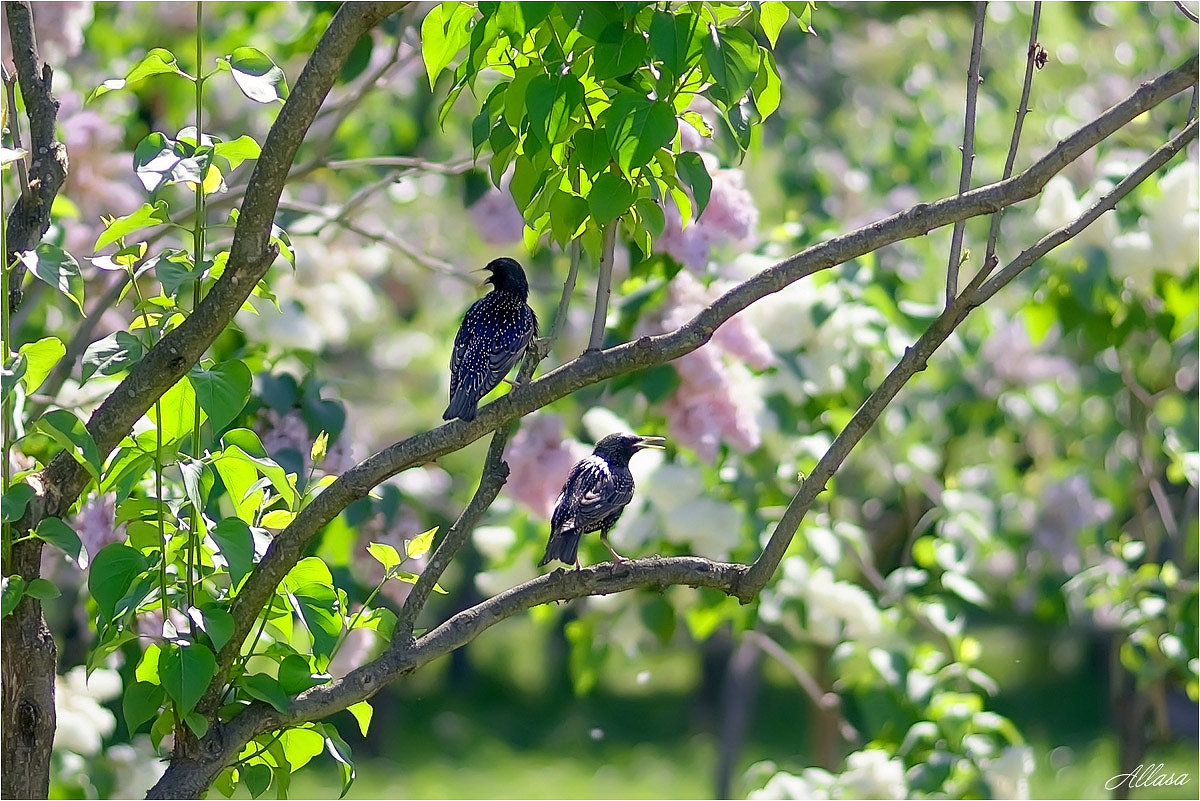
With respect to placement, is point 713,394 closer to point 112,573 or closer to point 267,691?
point 267,691

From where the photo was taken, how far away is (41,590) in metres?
1.63

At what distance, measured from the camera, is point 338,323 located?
346 centimetres

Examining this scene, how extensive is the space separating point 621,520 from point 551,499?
0.33 meters

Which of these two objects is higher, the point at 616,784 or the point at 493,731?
the point at 493,731

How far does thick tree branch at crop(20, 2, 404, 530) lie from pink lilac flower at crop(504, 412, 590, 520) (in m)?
1.38

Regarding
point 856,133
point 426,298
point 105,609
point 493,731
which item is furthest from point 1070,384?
point 493,731

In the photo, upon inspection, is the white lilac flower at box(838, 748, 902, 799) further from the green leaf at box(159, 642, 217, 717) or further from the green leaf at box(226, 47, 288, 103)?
the green leaf at box(226, 47, 288, 103)

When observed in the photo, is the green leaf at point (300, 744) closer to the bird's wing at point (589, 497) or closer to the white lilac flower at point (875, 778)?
the bird's wing at point (589, 497)

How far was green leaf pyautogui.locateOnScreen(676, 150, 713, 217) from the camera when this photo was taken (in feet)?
5.42

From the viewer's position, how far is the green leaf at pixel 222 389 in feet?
5.03

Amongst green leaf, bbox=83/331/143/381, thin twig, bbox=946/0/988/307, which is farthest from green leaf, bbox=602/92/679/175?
green leaf, bbox=83/331/143/381

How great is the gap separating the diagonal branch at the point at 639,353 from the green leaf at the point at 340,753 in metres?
0.17


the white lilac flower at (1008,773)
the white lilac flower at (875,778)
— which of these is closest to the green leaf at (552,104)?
the white lilac flower at (875,778)

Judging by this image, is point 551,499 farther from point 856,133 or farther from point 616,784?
point 616,784
